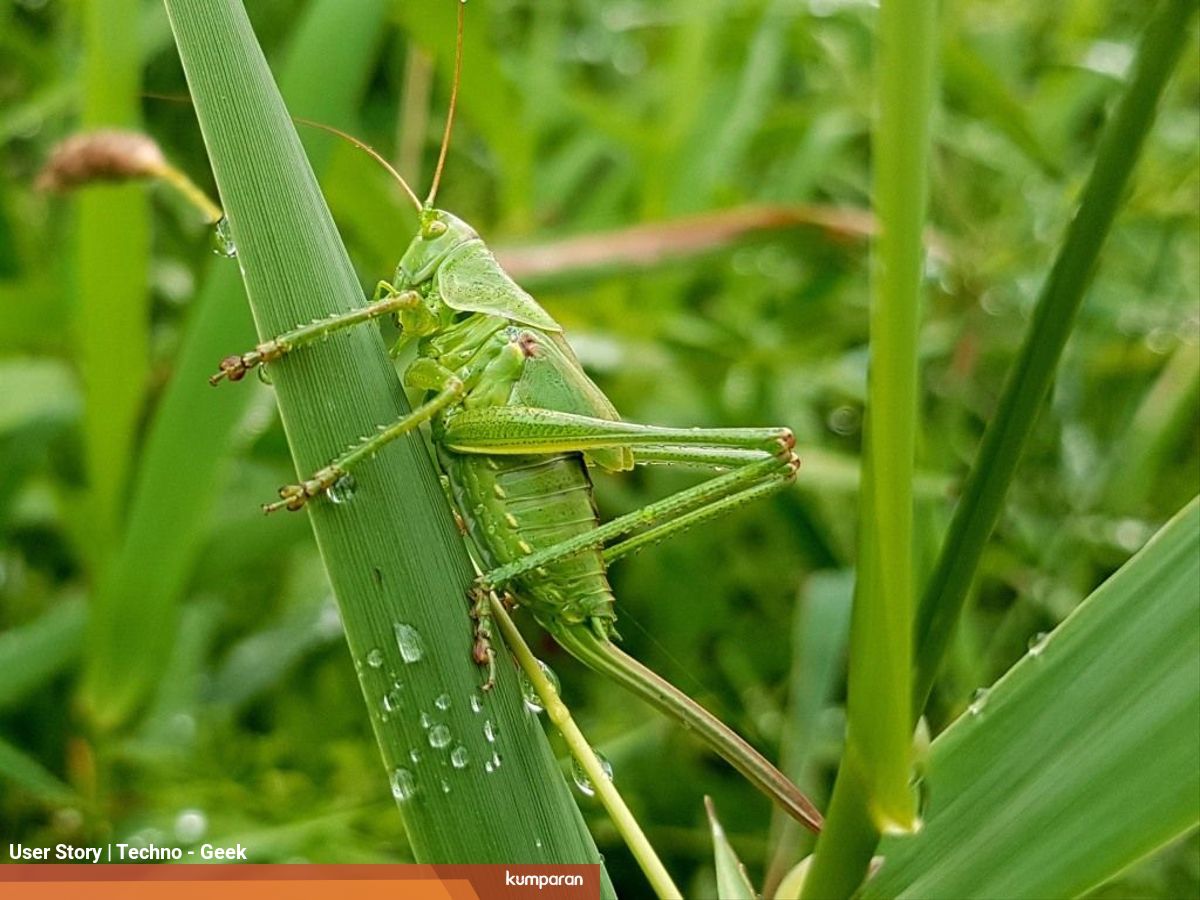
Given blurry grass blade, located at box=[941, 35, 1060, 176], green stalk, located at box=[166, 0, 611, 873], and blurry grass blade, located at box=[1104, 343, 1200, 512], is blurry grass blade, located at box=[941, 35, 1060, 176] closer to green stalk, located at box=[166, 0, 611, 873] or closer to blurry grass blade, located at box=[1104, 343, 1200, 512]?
blurry grass blade, located at box=[1104, 343, 1200, 512]

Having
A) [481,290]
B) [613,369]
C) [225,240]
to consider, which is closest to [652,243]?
[613,369]

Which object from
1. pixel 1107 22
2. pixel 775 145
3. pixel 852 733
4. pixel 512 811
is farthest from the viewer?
pixel 1107 22

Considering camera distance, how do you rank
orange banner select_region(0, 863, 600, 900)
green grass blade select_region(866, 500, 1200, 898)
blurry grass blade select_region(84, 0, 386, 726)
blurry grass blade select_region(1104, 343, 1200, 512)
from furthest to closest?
1. blurry grass blade select_region(1104, 343, 1200, 512)
2. blurry grass blade select_region(84, 0, 386, 726)
3. orange banner select_region(0, 863, 600, 900)
4. green grass blade select_region(866, 500, 1200, 898)

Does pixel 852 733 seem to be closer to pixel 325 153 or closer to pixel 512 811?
pixel 512 811

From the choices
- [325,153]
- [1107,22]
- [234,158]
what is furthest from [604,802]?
[1107,22]

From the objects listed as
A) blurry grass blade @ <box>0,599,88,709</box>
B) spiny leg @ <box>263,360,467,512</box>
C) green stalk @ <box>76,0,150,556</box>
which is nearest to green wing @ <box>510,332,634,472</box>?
spiny leg @ <box>263,360,467,512</box>
